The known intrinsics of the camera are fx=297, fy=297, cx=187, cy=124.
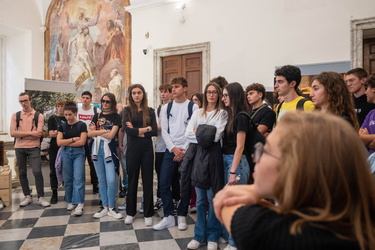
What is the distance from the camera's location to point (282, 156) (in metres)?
0.83

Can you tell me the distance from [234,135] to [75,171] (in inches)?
106

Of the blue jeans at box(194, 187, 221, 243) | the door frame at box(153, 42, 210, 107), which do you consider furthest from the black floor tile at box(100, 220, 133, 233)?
the door frame at box(153, 42, 210, 107)

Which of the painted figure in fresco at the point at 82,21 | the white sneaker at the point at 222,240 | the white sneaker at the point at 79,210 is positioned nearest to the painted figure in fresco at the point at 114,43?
the painted figure in fresco at the point at 82,21

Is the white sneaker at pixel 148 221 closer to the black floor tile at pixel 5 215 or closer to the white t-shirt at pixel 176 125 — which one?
the white t-shirt at pixel 176 125

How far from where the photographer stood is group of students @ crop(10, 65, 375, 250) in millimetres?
788

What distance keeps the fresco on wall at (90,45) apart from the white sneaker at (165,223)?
7.24m

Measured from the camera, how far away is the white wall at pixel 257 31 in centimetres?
683

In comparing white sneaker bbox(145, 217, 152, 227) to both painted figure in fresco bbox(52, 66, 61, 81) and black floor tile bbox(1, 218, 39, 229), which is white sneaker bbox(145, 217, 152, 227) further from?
painted figure in fresco bbox(52, 66, 61, 81)

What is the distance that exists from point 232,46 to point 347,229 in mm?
7820

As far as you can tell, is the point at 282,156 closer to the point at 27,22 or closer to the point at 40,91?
the point at 40,91

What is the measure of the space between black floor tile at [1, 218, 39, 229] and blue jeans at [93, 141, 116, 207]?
3.12ft

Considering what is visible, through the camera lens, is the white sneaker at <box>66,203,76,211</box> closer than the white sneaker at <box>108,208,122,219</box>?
No

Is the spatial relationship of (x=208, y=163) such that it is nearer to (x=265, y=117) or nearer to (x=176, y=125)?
(x=265, y=117)

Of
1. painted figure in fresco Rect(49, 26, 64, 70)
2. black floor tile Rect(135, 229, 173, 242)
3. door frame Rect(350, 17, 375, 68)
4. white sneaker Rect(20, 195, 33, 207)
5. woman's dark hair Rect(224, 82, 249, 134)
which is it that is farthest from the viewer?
painted figure in fresco Rect(49, 26, 64, 70)
